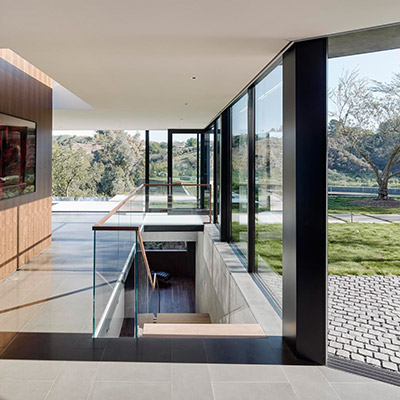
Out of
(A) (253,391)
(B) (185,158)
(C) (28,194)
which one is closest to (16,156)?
(C) (28,194)

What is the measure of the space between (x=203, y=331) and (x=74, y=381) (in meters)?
1.19

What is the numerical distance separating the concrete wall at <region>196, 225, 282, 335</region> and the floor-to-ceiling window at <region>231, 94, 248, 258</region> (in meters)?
0.35

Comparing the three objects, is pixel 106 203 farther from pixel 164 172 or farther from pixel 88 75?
pixel 88 75

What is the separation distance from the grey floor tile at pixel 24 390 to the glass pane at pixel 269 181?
2418 millimetres

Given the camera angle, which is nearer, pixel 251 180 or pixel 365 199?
pixel 365 199

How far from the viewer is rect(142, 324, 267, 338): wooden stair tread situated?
124 inches

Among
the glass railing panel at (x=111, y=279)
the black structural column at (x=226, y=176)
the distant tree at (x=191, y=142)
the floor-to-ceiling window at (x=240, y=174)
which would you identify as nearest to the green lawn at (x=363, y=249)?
the glass railing panel at (x=111, y=279)

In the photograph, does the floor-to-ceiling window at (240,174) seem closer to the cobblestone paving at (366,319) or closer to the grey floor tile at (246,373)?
the cobblestone paving at (366,319)

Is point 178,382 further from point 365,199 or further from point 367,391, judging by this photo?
point 365,199

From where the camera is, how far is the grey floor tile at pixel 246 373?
2.46m

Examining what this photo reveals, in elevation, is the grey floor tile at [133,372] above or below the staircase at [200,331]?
below

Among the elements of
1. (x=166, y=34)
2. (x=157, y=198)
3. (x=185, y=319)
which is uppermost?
(x=166, y=34)

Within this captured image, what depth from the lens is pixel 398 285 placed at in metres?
2.66

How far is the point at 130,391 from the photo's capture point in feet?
7.54
